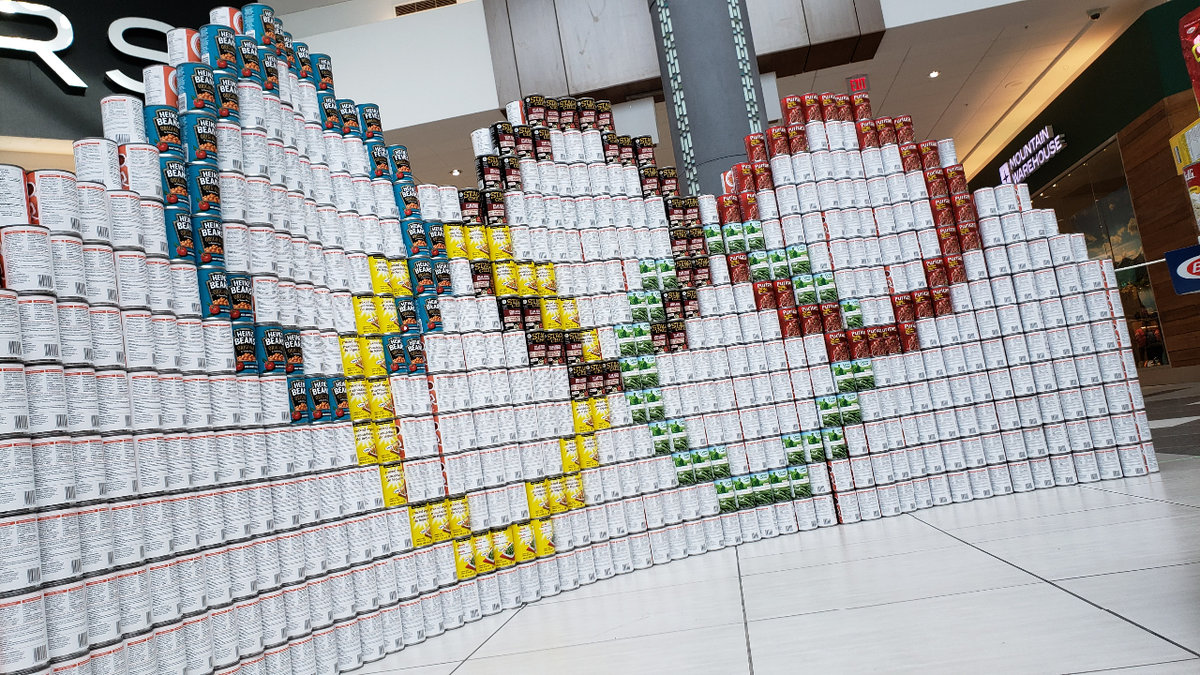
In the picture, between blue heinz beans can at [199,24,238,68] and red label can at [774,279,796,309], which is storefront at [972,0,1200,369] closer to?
red label can at [774,279,796,309]

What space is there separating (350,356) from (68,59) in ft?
17.7

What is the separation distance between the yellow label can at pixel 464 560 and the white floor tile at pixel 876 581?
1.24 meters

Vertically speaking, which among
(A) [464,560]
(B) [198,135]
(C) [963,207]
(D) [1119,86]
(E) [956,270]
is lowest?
(A) [464,560]

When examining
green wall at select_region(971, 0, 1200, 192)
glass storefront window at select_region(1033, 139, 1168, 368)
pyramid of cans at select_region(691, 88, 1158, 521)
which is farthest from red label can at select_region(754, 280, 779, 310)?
glass storefront window at select_region(1033, 139, 1168, 368)

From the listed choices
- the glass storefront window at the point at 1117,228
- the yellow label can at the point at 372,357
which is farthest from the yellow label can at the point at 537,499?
the glass storefront window at the point at 1117,228

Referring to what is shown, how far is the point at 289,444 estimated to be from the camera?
130 inches

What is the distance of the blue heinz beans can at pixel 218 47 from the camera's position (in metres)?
3.47

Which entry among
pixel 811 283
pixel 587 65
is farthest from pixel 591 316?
pixel 587 65

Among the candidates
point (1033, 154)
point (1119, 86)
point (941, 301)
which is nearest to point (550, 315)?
point (941, 301)

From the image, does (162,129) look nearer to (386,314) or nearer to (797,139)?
(386,314)

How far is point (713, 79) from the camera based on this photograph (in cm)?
705

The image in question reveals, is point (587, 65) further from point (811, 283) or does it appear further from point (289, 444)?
point (289, 444)

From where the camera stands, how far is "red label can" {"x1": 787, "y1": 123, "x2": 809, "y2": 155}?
5.57 metres

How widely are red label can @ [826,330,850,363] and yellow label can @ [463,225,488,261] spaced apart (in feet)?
7.32
